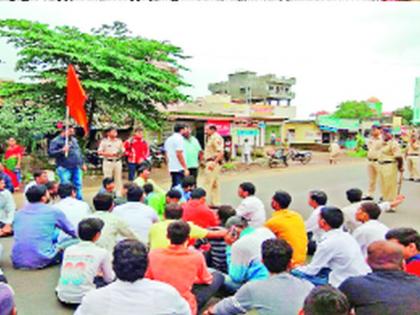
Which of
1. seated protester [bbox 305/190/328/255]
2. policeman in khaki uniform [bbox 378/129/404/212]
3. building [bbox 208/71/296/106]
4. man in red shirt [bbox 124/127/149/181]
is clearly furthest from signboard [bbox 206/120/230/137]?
building [bbox 208/71/296/106]

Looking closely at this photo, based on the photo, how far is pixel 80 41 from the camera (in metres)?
14.2

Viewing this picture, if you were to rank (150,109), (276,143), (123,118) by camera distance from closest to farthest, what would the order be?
(150,109)
(123,118)
(276,143)

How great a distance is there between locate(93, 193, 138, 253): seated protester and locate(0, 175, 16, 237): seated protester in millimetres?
2182

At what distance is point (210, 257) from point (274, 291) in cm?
198

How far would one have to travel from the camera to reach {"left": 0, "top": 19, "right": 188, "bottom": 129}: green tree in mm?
13250

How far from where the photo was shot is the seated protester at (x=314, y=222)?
5.04 m

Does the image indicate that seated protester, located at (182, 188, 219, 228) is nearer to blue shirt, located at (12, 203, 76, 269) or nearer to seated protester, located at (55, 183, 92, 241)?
seated protester, located at (55, 183, 92, 241)

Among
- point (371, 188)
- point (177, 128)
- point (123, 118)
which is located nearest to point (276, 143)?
point (123, 118)

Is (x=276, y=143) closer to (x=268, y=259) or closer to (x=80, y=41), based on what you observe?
(x=80, y=41)

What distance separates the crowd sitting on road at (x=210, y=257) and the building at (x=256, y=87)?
1651 inches

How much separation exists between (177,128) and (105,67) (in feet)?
22.2

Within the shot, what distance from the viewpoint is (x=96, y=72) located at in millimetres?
14078

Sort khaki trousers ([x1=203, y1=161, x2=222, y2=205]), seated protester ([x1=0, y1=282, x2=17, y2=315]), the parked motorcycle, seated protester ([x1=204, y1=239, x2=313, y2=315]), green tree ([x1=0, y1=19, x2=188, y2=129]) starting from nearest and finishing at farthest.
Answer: seated protester ([x1=0, y1=282, x2=17, y2=315]) < seated protester ([x1=204, y1=239, x2=313, y2=315]) < khaki trousers ([x1=203, y1=161, x2=222, y2=205]) < green tree ([x1=0, y1=19, x2=188, y2=129]) < the parked motorcycle

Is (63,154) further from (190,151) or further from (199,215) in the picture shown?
(199,215)
